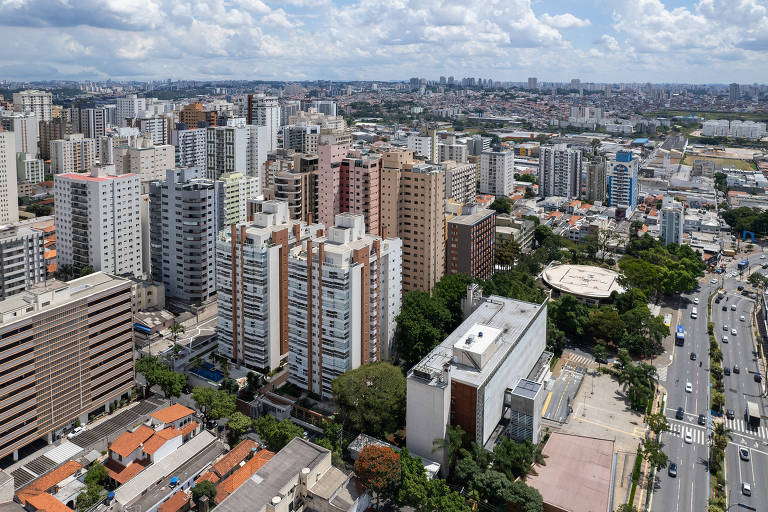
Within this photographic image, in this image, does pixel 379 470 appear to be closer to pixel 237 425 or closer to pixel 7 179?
pixel 237 425

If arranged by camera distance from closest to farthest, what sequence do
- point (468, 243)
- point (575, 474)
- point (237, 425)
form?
point (575, 474)
point (237, 425)
point (468, 243)

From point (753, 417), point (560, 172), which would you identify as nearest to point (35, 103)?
point (560, 172)

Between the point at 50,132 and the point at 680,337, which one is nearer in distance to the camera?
the point at 680,337

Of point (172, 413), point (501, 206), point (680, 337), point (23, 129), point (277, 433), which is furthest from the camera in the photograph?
point (23, 129)

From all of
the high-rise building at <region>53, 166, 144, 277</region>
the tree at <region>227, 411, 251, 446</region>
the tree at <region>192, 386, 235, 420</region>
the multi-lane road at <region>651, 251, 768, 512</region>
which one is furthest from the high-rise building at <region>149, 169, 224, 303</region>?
the multi-lane road at <region>651, 251, 768, 512</region>

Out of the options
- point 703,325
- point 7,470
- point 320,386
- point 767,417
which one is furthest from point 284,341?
point 703,325

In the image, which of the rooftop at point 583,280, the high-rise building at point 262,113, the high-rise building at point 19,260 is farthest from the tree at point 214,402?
the high-rise building at point 262,113

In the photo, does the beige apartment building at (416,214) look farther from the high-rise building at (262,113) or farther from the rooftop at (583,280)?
the high-rise building at (262,113)

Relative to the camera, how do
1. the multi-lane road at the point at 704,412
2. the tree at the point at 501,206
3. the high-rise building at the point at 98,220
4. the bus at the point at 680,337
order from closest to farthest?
the multi-lane road at the point at 704,412 → the bus at the point at 680,337 → the high-rise building at the point at 98,220 → the tree at the point at 501,206
